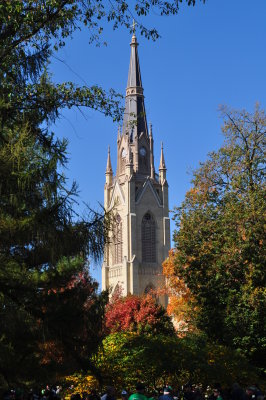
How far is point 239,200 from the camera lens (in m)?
20.8

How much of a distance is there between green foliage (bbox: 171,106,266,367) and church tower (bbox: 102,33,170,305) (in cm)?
4861

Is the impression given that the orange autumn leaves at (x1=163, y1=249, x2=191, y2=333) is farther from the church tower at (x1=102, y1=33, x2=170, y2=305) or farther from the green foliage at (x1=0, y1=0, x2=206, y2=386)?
the church tower at (x1=102, y1=33, x2=170, y2=305)

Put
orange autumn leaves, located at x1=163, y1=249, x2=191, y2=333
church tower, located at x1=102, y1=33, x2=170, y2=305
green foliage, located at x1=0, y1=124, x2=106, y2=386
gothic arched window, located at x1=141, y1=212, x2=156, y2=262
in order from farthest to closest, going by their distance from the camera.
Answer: gothic arched window, located at x1=141, y1=212, x2=156, y2=262, church tower, located at x1=102, y1=33, x2=170, y2=305, orange autumn leaves, located at x1=163, y1=249, x2=191, y2=333, green foliage, located at x1=0, y1=124, x2=106, y2=386

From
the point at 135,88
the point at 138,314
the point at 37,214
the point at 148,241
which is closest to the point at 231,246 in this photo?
the point at 37,214

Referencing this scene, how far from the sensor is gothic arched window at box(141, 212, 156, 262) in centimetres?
7588

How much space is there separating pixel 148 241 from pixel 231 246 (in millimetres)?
56429

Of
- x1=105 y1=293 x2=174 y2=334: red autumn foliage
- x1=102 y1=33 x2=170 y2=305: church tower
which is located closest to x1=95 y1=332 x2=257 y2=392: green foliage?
x1=105 y1=293 x2=174 y2=334: red autumn foliage

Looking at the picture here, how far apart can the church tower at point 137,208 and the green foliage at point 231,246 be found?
4861cm

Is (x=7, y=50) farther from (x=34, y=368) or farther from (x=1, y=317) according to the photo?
(x=34, y=368)

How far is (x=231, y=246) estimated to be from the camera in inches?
784

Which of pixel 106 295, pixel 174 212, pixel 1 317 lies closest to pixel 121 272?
pixel 174 212

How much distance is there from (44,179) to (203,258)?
39.8 feet

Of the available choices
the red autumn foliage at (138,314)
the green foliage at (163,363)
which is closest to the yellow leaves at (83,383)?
the green foliage at (163,363)

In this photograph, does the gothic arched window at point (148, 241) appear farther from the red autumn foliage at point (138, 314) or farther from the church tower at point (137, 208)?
the red autumn foliage at point (138, 314)
